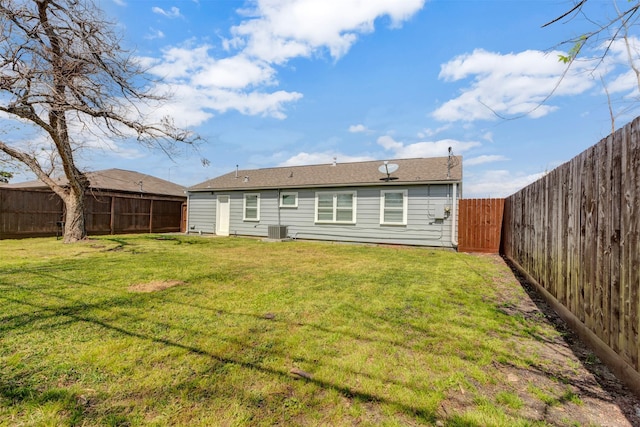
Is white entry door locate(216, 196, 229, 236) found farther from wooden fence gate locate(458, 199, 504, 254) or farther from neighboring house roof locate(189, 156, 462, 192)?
wooden fence gate locate(458, 199, 504, 254)

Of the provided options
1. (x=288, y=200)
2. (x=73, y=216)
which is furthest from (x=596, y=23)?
(x=73, y=216)

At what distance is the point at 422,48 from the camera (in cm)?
905

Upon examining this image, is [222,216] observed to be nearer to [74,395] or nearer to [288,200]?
[288,200]

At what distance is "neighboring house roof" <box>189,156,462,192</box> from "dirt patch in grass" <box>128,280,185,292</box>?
28.6 feet

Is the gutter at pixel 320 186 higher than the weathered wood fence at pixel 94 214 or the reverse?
higher

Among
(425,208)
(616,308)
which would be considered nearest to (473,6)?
(616,308)

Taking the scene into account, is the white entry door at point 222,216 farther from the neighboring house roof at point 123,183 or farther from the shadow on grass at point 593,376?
the shadow on grass at point 593,376

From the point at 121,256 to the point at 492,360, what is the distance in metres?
8.67

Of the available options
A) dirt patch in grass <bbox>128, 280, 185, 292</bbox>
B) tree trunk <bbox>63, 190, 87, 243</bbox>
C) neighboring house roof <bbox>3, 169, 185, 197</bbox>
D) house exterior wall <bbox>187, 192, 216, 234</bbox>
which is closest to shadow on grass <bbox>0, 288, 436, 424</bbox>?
dirt patch in grass <bbox>128, 280, 185, 292</bbox>

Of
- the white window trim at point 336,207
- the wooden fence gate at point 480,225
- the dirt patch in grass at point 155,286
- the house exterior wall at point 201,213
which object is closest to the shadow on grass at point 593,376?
the dirt patch in grass at point 155,286

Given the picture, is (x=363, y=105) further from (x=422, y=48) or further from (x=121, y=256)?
(x=121, y=256)

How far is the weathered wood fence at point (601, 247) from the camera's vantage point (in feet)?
7.14

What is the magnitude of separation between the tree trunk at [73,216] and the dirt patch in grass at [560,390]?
1239 cm

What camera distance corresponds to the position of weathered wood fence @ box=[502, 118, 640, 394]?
2.18m
